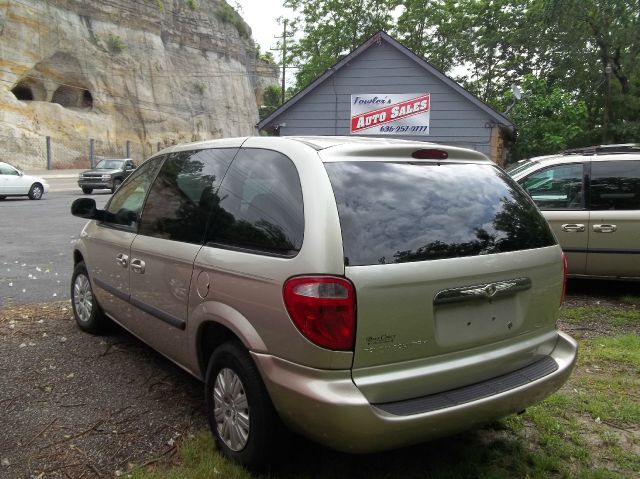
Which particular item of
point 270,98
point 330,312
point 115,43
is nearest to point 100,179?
point 115,43

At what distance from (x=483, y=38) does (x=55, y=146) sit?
2785cm

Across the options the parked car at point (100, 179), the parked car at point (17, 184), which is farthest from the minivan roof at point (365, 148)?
the parked car at point (100, 179)

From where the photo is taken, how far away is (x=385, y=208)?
2.49m

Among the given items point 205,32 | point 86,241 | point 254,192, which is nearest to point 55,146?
point 205,32

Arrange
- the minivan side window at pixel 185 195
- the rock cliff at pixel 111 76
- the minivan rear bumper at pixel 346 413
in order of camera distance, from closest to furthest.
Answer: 1. the minivan rear bumper at pixel 346 413
2. the minivan side window at pixel 185 195
3. the rock cliff at pixel 111 76

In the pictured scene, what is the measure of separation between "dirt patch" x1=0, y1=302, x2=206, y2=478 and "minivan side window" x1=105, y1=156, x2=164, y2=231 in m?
1.06

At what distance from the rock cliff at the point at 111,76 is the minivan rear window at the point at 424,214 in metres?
35.2

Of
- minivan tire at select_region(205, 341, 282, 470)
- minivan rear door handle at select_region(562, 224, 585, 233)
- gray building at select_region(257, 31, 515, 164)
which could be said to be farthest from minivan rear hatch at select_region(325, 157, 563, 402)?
gray building at select_region(257, 31, 515, 164)

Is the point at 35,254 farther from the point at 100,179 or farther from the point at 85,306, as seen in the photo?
the point at 100,179

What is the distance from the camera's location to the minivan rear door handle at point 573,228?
235 inches

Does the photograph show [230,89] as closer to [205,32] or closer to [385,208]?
[205,32]

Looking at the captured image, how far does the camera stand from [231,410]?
274 centimetres

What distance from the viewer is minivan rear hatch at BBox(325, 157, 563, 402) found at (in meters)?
2.30

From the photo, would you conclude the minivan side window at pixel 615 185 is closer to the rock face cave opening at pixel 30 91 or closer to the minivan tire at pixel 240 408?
the minivan tire at pixel 240 408
